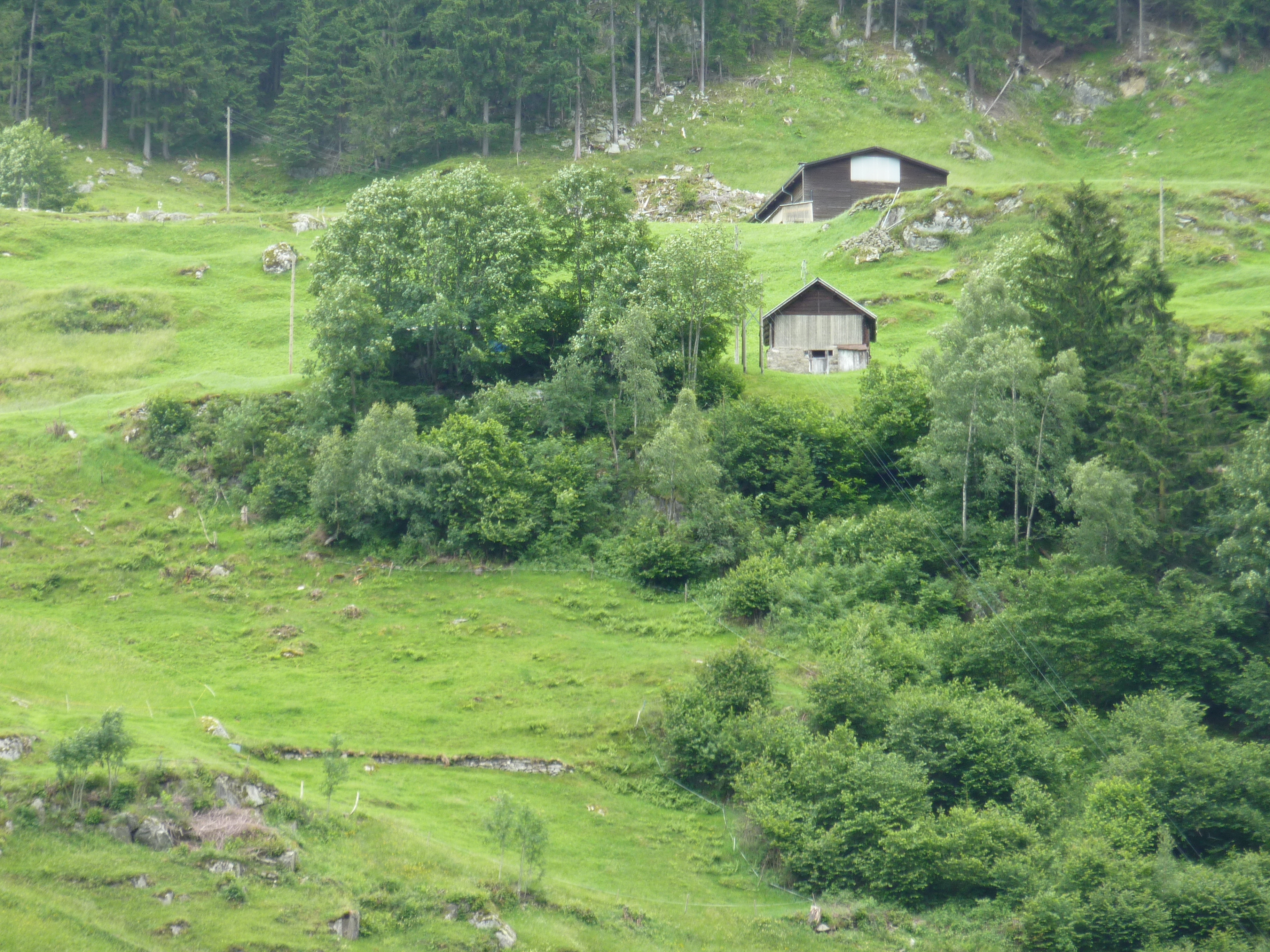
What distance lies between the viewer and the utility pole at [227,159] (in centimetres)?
12362

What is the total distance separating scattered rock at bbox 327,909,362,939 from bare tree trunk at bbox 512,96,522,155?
337 feet

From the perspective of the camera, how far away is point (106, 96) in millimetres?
132250

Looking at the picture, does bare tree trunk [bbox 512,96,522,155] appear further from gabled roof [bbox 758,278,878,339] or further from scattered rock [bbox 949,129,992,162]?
gabled roof [bbox 758,278,878,339]

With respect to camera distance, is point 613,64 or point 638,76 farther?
point 638,76

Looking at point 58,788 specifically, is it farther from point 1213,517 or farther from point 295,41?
point 295,41

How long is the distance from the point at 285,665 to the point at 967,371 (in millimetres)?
33328

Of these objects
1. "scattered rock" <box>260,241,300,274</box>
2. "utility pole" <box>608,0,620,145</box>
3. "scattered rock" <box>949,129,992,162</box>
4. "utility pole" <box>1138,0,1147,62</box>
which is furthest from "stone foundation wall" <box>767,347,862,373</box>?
"utility pole" <box>1138,0,1147,62</box>

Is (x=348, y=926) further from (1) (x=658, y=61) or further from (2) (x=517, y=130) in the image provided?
(1) (x=658, y=61)

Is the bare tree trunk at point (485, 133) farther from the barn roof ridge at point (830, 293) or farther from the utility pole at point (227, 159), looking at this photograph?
the barn roof ridge at point (830, 293)

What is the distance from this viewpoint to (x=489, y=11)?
136m

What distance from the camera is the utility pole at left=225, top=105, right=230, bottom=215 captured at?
406 feet

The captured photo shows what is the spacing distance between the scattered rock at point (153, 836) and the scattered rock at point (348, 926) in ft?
18.7

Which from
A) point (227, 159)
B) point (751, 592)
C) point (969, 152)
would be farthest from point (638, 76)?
point (751, 592)

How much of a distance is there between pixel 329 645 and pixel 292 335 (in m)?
33.9
